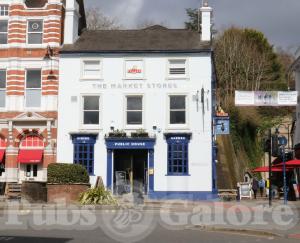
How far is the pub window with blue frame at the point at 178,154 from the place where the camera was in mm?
35875

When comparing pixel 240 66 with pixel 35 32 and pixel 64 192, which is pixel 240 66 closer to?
pixel 35 32

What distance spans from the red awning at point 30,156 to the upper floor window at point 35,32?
6858mm

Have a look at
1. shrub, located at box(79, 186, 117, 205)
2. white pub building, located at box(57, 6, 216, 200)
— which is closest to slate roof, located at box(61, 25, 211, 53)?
white pub building, located at box(57, 6, 216, 200)

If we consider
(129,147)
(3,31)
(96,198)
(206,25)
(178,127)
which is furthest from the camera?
(3,31)

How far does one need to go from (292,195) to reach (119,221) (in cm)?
1995

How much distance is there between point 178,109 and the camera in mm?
36469

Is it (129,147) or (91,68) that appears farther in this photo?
(91,68)

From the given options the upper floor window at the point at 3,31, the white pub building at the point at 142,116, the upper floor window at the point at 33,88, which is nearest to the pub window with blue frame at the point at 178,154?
the white pub building at the point at 142,116

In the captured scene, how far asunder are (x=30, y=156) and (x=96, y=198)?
1114 centimetres

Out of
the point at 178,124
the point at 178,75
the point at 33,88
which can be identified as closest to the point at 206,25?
the point at 178,75

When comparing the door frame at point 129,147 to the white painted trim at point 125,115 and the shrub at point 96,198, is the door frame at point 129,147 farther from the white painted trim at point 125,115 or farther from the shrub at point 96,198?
the shrub at point 96,198

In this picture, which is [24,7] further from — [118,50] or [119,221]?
[119,221]

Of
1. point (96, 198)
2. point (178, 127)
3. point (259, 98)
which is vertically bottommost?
point (96, 198)

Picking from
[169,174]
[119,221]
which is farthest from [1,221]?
[169,174]
